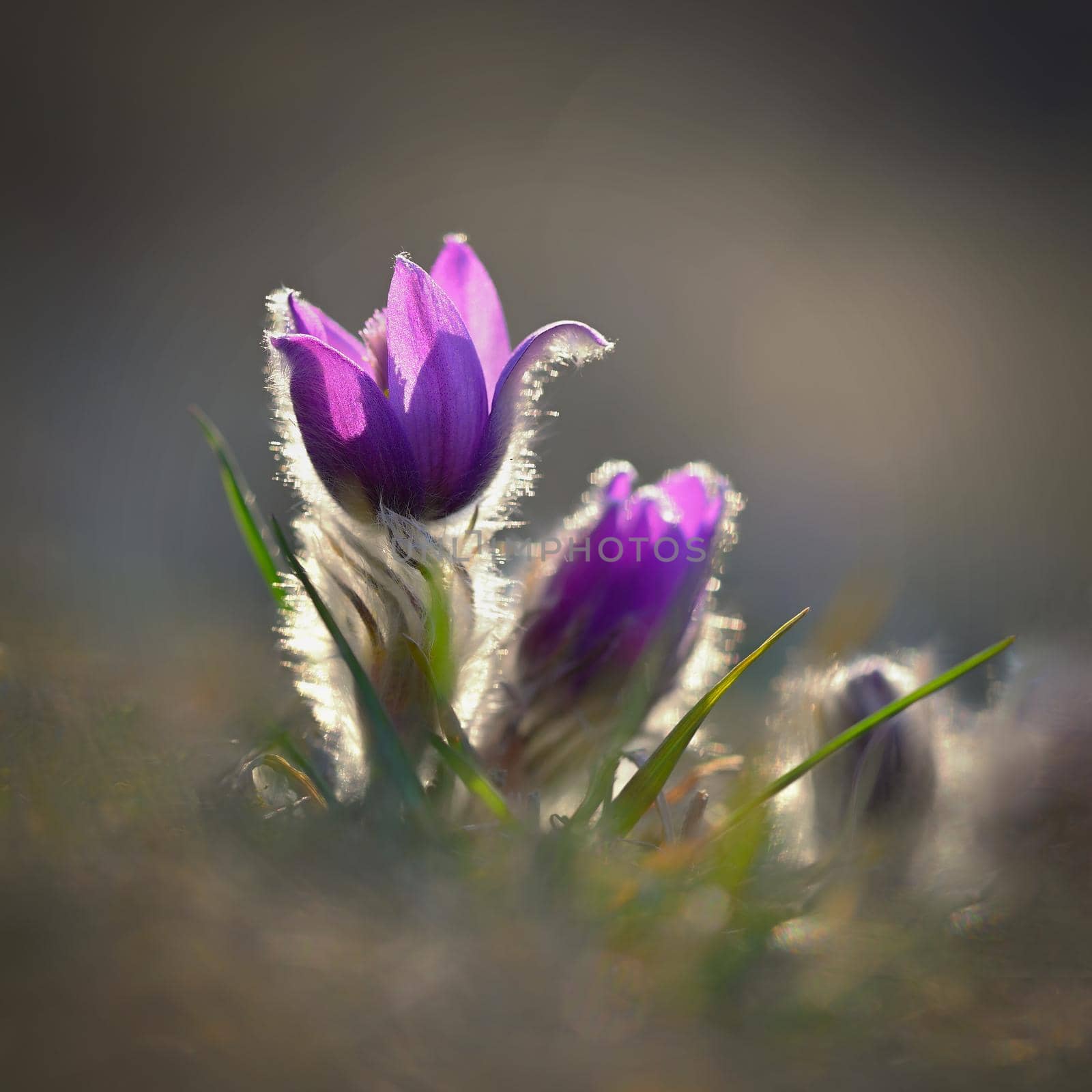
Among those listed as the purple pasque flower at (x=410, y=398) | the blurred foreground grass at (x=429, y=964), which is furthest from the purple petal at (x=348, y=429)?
the blurred foreground grass at (x=429, y=964)

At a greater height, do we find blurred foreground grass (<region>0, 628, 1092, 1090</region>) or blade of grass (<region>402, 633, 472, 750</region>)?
blade of grass (<region>402, 633, 472, 750</region>)

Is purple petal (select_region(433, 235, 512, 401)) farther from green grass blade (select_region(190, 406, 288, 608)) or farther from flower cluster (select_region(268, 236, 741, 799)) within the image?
green grass blade (select_region(190, 406, 288, 608))

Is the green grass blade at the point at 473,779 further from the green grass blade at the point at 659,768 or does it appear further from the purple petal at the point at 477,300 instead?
the purple petal at the point at 477,300

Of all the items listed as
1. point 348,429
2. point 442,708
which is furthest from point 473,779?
point 348,429

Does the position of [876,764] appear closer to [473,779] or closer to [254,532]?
[473,779]

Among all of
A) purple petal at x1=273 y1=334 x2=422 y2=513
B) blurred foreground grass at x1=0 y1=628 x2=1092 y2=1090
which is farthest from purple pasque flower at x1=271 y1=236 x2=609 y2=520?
blurred foreground grass at x1=0 y1=628 x2=1092 y2=1090

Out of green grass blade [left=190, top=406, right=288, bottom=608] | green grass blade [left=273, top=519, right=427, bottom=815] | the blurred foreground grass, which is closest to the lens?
the blurred foreground grass

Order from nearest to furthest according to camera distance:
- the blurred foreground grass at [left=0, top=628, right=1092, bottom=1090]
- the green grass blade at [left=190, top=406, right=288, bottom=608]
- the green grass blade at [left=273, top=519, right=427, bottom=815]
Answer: the blurred foreground grass at [left=0, top=628, right=1092, bottom=1090]
the green grass blade at [left=273, top=519, right=427, bottom=815]
the green grass blade at [left=190, top=406, right=288, bottom=608]
